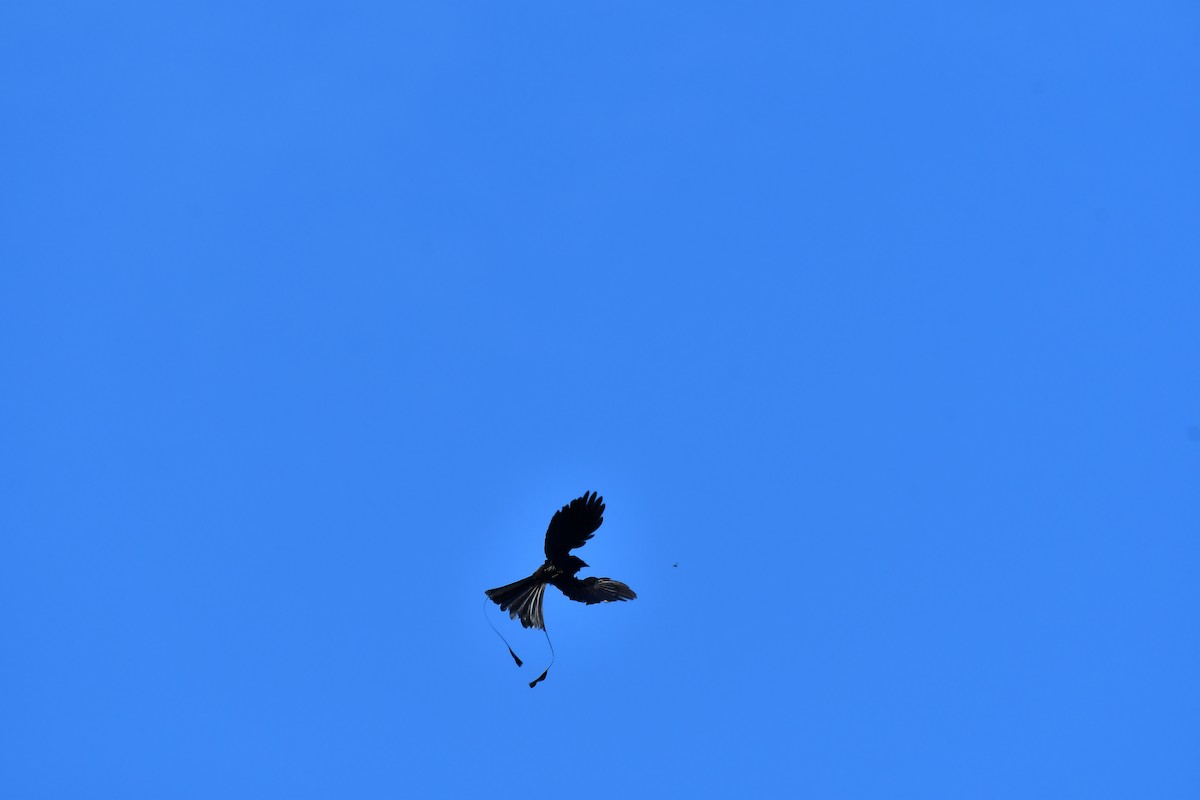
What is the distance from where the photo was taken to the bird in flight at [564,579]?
13.8 m

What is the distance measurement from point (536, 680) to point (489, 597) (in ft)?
5.48

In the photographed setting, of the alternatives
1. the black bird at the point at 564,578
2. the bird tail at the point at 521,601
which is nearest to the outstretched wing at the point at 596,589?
the black bird at the point at 564,578

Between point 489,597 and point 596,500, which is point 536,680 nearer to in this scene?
point 489,597

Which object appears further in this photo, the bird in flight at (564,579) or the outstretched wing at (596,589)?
the outstretched wing at (596,589)

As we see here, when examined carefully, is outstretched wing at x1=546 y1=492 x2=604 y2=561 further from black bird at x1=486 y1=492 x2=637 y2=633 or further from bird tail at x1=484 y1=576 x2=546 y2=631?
bird tail at x1=484 y1=576 x2=546 y2=631

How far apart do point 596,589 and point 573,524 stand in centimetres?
137

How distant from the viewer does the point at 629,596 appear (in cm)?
1436

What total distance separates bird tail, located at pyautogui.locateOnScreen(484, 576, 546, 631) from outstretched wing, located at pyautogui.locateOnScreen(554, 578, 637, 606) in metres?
0.64

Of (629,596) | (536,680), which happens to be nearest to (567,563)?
(629,596)

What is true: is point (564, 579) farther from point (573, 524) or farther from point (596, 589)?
point (573, 524)

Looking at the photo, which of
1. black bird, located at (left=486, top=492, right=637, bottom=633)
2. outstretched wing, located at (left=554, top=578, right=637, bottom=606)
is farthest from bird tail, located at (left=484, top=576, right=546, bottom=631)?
outstretched wing, located at (left=554, top=578, right=637, bottom=606)

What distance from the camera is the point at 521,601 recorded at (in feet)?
45.8

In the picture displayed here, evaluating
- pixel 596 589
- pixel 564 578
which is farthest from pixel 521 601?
pixel 596 589

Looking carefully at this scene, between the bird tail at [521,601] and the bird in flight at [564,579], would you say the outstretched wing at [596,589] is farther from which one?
the bird tail at [521,601]
